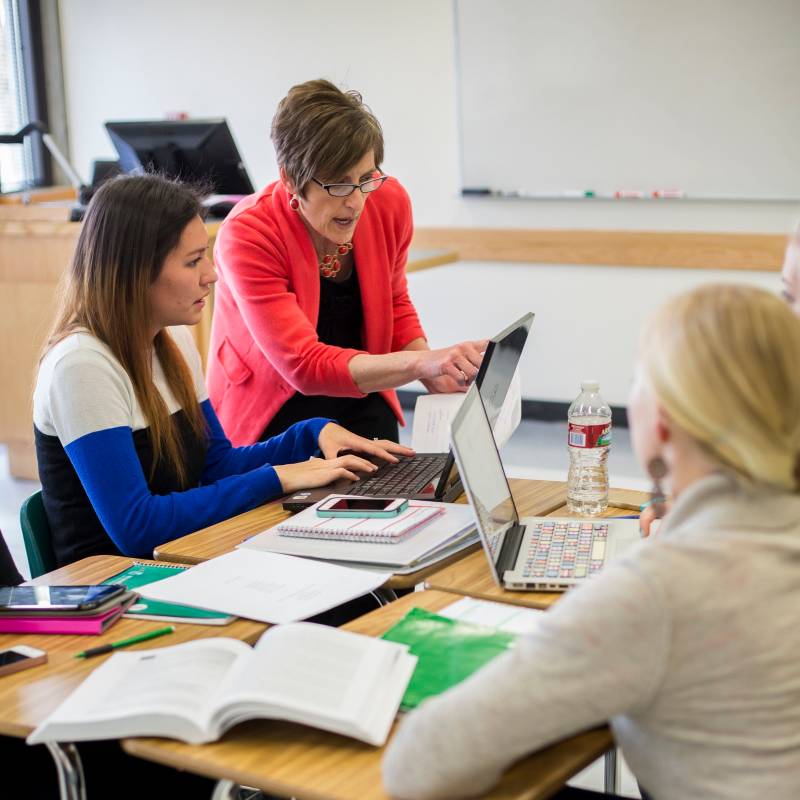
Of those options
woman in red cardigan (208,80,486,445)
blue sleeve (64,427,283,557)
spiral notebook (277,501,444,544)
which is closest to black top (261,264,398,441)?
woman in red cardigan (208,80,486,445)

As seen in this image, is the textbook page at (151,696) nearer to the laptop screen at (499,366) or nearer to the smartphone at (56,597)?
the smartphone at (56,597)

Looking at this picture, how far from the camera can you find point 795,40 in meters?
4.27

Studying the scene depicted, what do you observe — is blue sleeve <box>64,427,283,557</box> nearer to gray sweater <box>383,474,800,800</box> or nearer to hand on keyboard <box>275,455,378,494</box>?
hand on keyboard <box>275,455,378,494</box>

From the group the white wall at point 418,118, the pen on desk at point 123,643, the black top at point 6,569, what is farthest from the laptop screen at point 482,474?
the white wall at point 418,118

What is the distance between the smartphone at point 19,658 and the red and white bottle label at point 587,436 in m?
0.97

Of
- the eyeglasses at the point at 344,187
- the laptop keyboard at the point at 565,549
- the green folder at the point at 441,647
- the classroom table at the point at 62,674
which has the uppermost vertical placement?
the eyeglasses at the point at 344,187

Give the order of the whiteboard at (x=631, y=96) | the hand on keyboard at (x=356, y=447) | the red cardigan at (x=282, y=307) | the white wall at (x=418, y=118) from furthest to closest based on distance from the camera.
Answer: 1. the white wall at (x=418, y=118)
2. the whiteboard at (x=631, y=96)
3. the red cardigan at (x=282, y=307)
4. the hand on keyboard at (x=356, y=447)

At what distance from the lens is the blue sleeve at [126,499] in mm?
1884

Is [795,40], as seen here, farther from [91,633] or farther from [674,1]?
[91,633]

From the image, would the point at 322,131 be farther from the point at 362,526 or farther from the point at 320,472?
the point at 362,526

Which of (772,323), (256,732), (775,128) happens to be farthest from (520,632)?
(775,128)

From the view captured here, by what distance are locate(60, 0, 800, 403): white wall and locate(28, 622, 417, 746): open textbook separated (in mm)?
3639

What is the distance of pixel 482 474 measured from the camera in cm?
168

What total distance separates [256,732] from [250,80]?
4.72 meters
